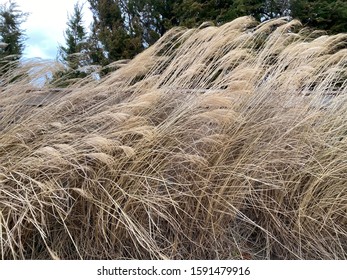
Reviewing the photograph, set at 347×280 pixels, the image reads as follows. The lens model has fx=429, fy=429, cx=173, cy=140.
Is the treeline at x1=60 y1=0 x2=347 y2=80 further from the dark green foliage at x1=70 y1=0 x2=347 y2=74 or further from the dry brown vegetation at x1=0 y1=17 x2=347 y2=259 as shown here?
the dry brown vegetation at x1=0 y1=17 x2=347 y2=259

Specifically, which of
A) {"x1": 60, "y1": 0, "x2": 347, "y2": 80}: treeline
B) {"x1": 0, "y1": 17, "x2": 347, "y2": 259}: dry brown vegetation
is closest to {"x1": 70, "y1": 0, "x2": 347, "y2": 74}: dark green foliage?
{"x1": 60, "y1": 0, "x2": 347, "y2": 80}: treeline

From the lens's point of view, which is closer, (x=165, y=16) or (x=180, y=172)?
(x=180, y=172)

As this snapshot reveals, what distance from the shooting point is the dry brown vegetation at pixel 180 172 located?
7.45 ft

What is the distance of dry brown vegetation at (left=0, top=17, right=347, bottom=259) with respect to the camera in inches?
89.4

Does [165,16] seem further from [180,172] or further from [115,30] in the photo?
[180,172]

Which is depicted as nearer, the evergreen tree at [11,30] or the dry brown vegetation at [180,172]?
the dry brown vegetation at [180,172]

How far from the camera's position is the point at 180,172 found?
2.48 metres

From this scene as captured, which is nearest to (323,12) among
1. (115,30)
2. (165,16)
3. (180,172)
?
(165,16)

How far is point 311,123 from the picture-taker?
280 cm

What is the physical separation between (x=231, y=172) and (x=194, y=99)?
0.62m

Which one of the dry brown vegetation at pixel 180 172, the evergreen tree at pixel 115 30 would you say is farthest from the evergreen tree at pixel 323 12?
the dry brown vegetation at pixel 180 172

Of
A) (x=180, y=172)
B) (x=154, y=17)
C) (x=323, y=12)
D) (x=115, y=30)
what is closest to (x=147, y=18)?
(x=154, y=17)

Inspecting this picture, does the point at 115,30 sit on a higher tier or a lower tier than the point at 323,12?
higher

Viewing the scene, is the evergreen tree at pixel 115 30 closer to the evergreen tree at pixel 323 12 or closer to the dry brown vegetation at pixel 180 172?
the evergreen tree at pixel 323 12
